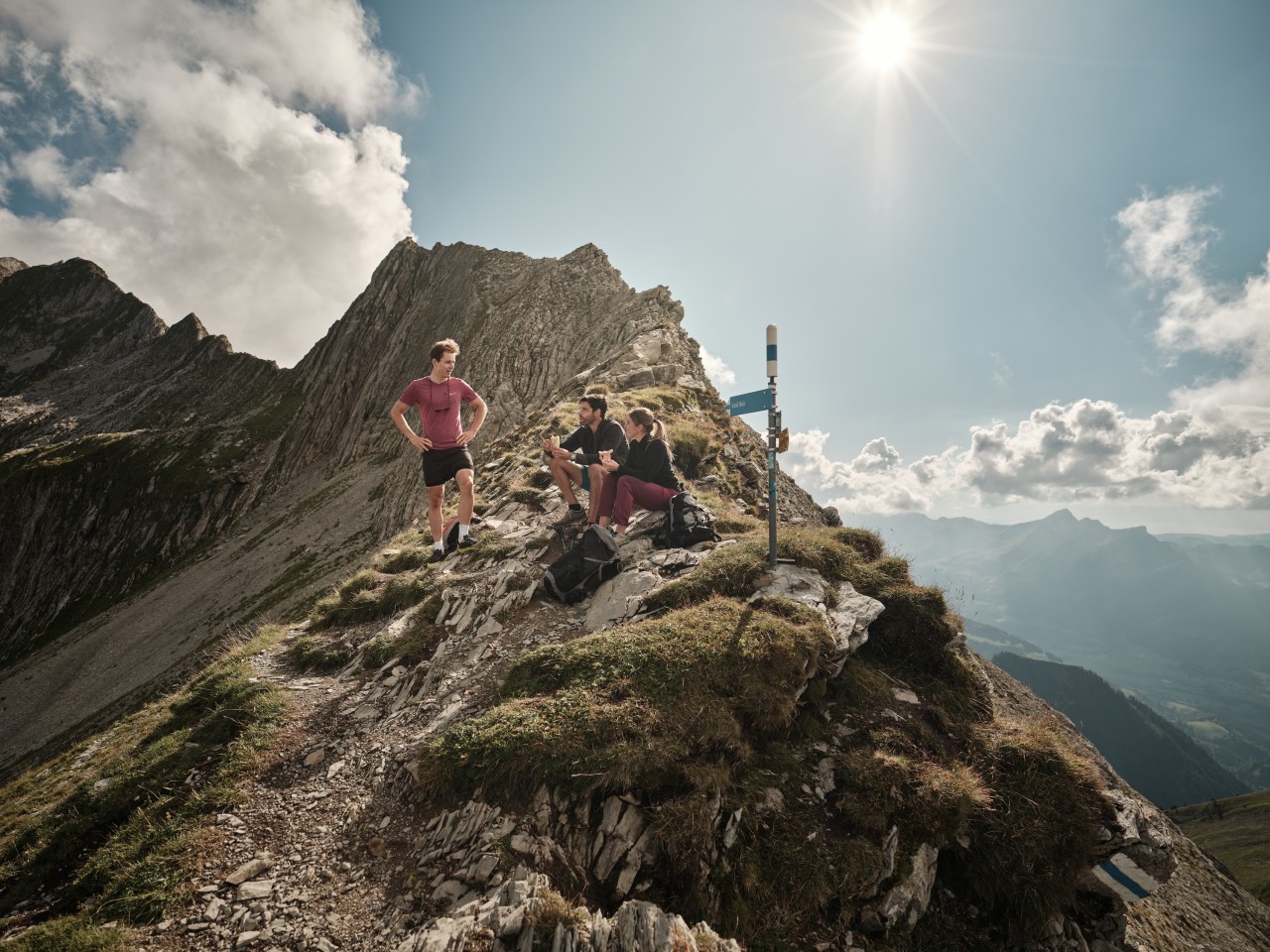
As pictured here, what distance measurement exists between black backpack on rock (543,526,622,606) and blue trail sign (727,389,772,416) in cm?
383

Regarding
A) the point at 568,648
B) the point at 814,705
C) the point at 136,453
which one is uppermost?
the point at 136,453

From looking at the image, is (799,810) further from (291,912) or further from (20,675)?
(20,675)

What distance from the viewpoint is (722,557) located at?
10500mm

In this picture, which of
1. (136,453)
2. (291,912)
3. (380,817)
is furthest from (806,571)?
(136,453)

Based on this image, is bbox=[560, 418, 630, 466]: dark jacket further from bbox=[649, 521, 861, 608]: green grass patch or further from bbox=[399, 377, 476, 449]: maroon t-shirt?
bbox=[649, 521, 861, 608]: green grass patch

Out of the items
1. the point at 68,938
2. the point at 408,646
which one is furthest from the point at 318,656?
the point at 68,938

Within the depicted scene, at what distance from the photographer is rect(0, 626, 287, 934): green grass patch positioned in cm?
514

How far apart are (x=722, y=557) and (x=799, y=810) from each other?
190 inches

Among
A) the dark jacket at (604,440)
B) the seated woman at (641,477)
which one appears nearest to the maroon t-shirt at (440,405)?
the dark jacket at (604,440)

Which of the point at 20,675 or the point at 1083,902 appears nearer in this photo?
the point at 1083,902

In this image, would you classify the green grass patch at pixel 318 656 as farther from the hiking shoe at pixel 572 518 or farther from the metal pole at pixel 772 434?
the metal pole at pixel 772 434

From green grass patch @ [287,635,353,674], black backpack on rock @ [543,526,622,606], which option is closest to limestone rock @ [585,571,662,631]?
black backpack on rock @ [543,526,622,606]

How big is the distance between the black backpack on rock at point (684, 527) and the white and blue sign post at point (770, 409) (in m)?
2.01

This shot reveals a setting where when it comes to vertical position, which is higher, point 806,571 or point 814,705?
point 806,571
